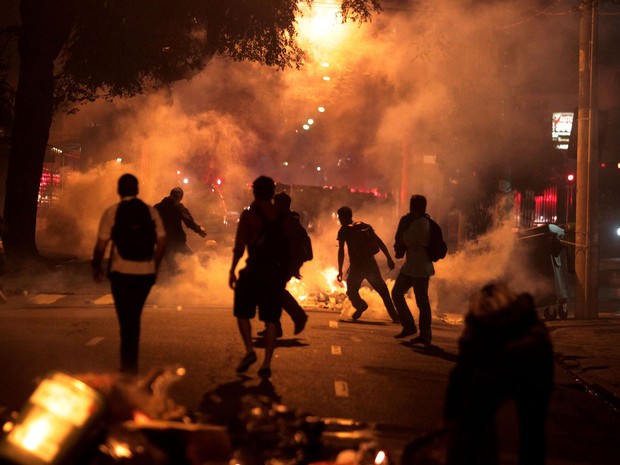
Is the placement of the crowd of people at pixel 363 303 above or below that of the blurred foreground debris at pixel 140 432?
above

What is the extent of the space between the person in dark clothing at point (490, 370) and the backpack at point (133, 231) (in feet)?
10.5

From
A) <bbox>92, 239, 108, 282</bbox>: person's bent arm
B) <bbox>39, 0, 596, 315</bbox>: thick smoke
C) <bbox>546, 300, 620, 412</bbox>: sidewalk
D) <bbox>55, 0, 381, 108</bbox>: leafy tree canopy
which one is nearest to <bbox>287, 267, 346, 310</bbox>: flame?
<bbox>39, 0, 596, 315</bbox>: thick smoke

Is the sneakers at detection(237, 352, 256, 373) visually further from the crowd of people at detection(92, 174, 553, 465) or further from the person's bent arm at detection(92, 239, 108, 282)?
the person's bent arm at detection(92, 239, 108, 282)

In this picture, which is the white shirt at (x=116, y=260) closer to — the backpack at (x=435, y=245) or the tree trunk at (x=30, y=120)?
the backpack at (x=435, y=245)

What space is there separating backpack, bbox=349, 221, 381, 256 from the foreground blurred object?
8.30 metres

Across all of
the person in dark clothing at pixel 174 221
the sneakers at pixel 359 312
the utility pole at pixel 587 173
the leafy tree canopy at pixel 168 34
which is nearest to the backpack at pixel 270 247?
the sneakers at pixel 359 312

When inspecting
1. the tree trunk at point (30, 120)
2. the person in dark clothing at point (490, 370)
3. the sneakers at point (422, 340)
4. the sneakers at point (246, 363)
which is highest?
the tree trunk at point (30, 120)

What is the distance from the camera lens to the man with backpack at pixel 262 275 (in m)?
7.71

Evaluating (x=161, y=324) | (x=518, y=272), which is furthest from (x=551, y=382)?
(x=518, y=272)

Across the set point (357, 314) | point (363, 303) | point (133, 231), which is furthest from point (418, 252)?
point (133, 231)

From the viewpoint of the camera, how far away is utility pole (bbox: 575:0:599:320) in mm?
13672

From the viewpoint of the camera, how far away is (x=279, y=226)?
306 inches

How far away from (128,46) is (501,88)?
8.80 metres

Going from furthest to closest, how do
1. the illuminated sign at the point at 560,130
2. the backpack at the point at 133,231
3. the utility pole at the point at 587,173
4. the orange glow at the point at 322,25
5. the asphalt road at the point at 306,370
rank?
1. the illuminated sign at the point at 560,130
2. the orange glow at the point at 322,25
3. the utility pole at the point at 587,173
4. the backpack at the point at 133,231
5. the asphalt road at the point at 306,370
